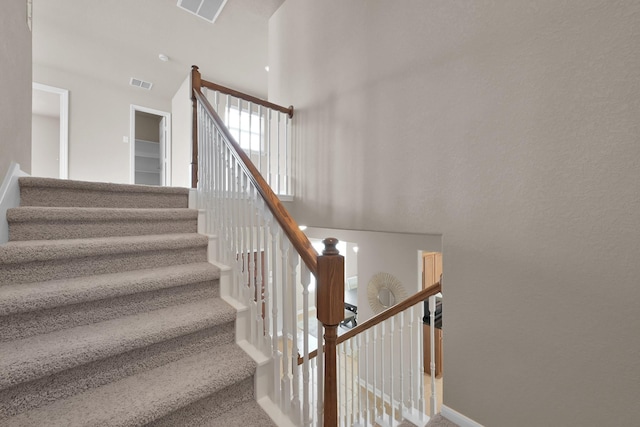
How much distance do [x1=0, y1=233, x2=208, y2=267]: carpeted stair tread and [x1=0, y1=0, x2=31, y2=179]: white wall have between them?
0.49 metres

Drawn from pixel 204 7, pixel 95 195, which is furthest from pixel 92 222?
pixel 204 7

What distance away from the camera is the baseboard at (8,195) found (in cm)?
133

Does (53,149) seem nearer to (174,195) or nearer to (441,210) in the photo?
(174,195)

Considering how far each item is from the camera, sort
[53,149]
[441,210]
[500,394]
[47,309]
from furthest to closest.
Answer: [53,149], [441,210], [500,394], [47,309]

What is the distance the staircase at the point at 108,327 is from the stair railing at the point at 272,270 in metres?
0.12

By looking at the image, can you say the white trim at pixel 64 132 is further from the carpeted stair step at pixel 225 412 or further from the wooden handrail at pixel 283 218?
the carpeted stair step at pixel 225 412

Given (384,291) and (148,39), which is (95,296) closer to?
(384,291)

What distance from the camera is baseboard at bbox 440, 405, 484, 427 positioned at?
4.97 ft

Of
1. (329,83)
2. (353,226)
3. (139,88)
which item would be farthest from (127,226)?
(139,88)

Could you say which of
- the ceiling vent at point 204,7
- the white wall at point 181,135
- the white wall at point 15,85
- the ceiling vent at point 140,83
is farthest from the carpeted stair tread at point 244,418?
the ceiling vent at point 140,83

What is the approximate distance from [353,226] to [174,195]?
147 centimetres

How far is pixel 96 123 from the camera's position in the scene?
4.80 metres

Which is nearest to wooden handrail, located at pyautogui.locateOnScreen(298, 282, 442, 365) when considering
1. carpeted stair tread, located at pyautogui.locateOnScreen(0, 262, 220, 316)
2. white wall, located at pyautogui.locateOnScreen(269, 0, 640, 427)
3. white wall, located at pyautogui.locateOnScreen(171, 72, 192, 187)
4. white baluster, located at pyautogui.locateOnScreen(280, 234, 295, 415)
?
white wall, located at pyautogui.locateOnScreen(269, 0, 640, 427)

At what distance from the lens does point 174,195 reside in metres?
2.12
